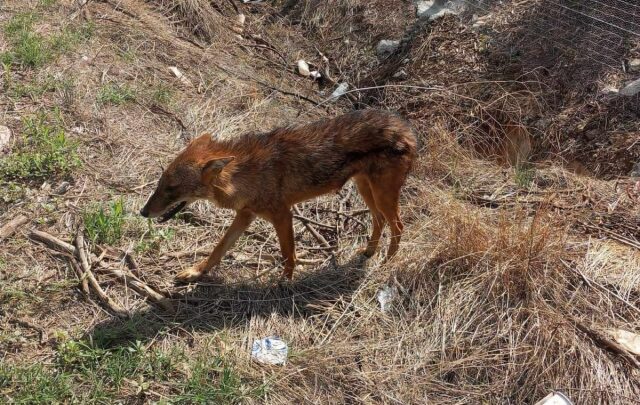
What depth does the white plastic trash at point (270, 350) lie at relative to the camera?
14.0 feet

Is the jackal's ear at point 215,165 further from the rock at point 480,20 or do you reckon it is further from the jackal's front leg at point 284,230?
the rock at point 480,20

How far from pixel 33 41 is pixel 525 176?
5.85 metres

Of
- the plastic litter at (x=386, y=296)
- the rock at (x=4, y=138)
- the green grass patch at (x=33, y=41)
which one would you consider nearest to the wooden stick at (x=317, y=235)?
the plastic litter at (x=386, y=296)

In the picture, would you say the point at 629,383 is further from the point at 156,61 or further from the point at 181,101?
the point at 156,61

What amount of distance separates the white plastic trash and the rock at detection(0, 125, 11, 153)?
3196 millimetres

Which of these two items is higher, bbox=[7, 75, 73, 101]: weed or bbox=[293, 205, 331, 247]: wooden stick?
bbox=[7, 75, 73, 101]: weed

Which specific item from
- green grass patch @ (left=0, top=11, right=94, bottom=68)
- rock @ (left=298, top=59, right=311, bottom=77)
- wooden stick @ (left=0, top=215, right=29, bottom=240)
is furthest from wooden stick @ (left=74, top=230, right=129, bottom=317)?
rock @ (left=298, top=59, right=311, bottom=77)

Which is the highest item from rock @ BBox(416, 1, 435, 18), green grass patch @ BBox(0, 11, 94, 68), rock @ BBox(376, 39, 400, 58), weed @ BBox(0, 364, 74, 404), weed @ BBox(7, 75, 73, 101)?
green grass patch @ BBox(0, 11, 94, 68)

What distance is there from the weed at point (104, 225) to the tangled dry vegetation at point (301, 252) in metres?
0.02

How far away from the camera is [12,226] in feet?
16.0

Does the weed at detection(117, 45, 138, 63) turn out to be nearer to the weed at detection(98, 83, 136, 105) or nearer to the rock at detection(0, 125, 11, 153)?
the weed at detection(98, 83, 136, 105)

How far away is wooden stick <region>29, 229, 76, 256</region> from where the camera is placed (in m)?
4.76

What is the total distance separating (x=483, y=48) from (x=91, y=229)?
602 centimetres

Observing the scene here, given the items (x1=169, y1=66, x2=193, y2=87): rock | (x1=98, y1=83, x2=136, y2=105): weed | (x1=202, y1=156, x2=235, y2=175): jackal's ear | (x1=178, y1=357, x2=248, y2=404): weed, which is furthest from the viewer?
(x1=169, y1=66, x2=193, y2=87): rock
